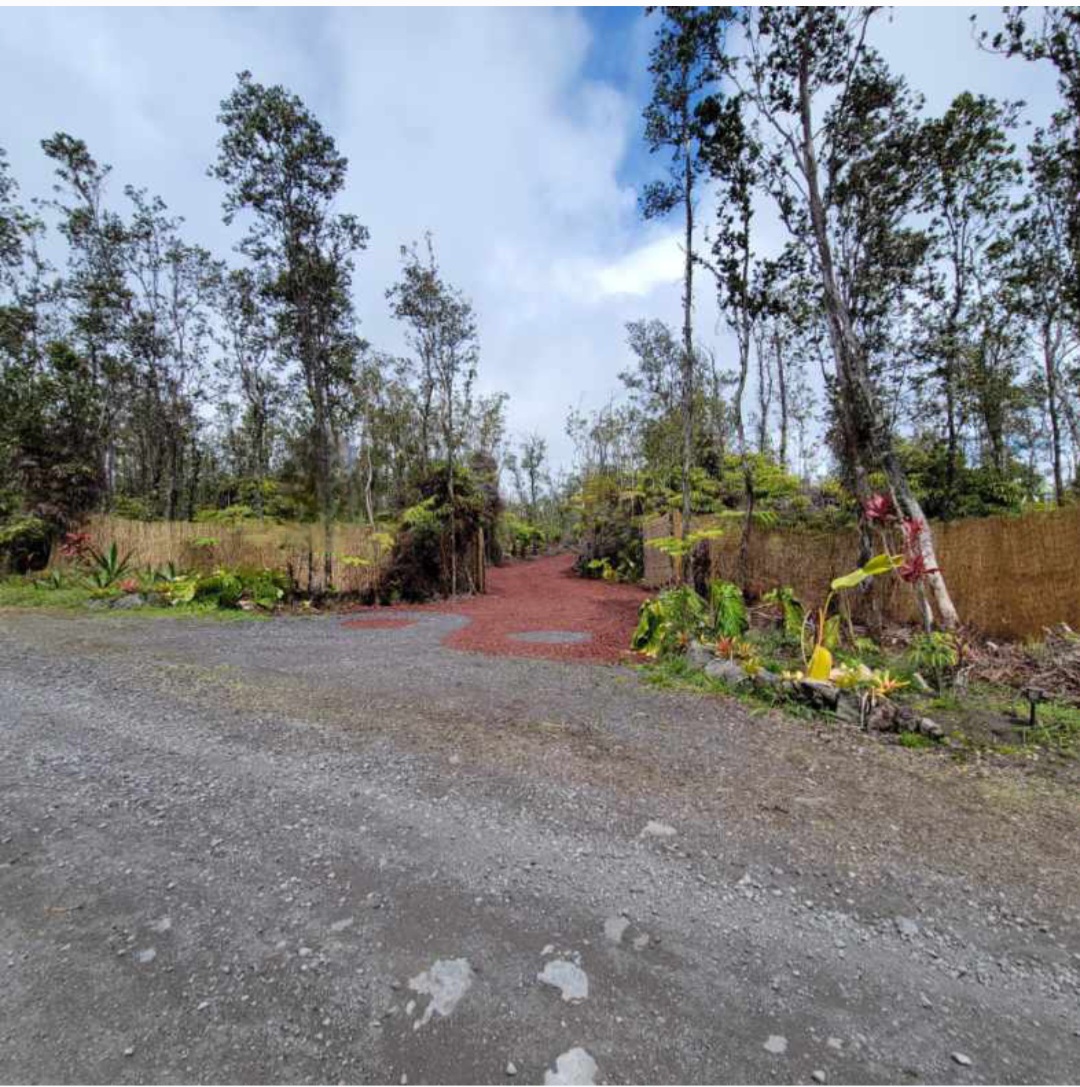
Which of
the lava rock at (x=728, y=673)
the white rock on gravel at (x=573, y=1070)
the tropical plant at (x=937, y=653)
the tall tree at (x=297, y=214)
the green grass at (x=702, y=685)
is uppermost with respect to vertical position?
the tall tree at (x=297, y=214)

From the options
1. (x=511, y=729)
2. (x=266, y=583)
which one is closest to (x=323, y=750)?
(x=511, y=729)

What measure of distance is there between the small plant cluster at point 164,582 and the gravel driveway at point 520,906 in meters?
5.79

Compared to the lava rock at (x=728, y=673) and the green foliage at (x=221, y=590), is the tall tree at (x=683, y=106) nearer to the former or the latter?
the lava rock at (x=728, y=673)

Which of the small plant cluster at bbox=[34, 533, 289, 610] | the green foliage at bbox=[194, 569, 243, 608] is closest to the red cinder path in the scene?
the small plant cluster at bbox=[34, 533, 289, 610]

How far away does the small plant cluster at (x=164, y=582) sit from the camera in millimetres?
8812

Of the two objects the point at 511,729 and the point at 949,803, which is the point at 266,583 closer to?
the point at 511,729

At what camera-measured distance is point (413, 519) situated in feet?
34.5

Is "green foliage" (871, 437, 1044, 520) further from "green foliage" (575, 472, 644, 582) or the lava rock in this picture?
the lava rock

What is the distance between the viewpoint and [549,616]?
8930 millimetres

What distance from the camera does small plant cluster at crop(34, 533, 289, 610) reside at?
8812 millimetres

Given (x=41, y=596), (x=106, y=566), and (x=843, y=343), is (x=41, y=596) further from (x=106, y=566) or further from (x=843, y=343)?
(x=843, y=343)

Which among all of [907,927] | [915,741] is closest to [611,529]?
[915,741]

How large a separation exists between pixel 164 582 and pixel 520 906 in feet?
A: 34.3

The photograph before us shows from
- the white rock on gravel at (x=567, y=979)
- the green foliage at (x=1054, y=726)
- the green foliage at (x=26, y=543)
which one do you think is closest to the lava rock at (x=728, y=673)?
the green foliage at (x=1054, y=726)
